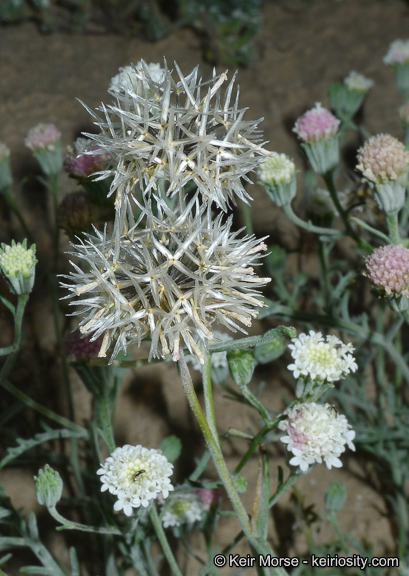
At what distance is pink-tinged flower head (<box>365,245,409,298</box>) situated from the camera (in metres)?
0.64

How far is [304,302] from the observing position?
1240 millimetres

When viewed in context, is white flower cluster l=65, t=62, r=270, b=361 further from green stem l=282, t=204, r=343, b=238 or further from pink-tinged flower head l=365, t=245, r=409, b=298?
green stem l=282, t=204, r=343, b=238

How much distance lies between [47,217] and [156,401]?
527 mm

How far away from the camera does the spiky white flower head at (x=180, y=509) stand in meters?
0.76

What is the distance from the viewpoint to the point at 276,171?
81 centimetres

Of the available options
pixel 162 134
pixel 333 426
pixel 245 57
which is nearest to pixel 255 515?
pixel 333 426

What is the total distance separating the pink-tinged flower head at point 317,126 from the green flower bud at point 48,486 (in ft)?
1.89

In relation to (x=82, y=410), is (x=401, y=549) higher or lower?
lower

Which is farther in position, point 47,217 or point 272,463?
point 47,217

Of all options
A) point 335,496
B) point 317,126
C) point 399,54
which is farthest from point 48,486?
point 399,54

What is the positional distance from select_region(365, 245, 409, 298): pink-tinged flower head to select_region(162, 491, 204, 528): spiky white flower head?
384 millimetres

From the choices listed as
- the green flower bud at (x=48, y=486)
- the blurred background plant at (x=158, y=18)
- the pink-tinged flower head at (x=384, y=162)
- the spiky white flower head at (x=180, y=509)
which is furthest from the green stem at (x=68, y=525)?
the blurred background plant at (x=158, y=18)

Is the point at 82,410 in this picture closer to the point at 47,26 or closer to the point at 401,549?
the point at 401,549

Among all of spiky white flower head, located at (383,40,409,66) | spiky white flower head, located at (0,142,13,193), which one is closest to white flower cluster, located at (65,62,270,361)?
spiky white flower head, located at (0,142,13,193)
